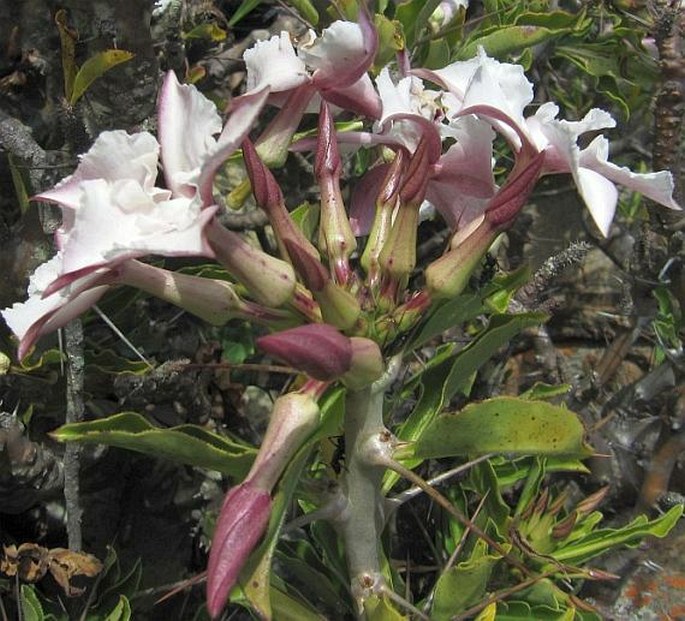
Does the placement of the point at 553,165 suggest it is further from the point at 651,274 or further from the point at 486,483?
the point at 651,274

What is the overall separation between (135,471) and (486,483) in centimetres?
60

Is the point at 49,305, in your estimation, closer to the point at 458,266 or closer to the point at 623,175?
the point at 458,266

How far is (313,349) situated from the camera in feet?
2.27

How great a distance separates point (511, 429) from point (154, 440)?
1.05ft

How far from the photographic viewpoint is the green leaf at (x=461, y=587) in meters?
1.06

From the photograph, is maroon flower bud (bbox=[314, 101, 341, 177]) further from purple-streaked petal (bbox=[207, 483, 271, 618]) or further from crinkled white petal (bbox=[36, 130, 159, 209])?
purple-streaked petal (bbox=[207, 483, 271, 618])

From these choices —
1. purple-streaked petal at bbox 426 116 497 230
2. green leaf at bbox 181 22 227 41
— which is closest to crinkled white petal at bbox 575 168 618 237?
purple-streaked petal at bbox 426 116 497 230

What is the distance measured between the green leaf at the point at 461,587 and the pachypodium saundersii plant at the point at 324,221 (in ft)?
0.36

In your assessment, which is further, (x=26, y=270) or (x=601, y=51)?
(x=601, y=51)

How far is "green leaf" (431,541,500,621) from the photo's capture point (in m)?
1.06

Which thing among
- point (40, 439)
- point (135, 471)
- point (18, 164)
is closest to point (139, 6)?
point (18, 164)

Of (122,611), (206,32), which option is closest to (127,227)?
(122,611)

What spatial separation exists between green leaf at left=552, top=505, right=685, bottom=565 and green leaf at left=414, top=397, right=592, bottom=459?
0.51m

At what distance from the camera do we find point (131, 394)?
1.23 meters
